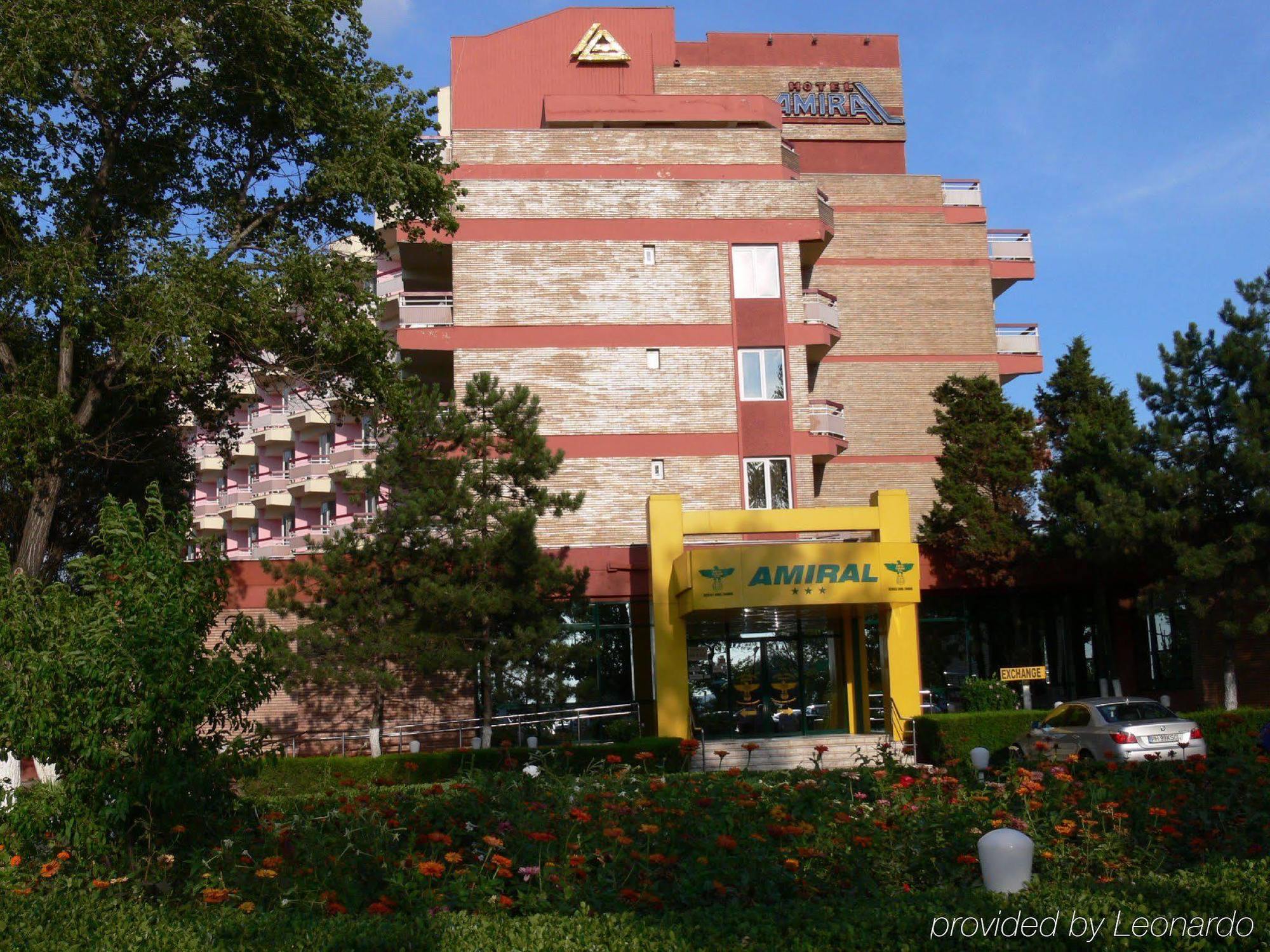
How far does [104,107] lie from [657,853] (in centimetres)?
1628

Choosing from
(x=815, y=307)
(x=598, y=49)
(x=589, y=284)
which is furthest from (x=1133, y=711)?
(x=598, y=49)

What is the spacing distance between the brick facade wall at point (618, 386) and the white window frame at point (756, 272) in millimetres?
2108

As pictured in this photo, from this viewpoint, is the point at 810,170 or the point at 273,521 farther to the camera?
the point at 273,521

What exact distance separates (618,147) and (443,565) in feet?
45.5

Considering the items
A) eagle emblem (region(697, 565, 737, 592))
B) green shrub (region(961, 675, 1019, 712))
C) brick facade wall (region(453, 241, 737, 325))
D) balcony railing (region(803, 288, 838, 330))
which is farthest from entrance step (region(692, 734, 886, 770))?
balcony railing (region(803, 288, 838, 330))

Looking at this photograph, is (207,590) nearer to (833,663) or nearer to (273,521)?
(833,663)

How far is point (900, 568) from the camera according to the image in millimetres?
25656

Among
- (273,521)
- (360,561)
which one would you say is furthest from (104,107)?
(273,521)

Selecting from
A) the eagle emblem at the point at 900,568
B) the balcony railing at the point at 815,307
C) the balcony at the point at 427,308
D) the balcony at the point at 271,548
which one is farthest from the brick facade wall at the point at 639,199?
the balcony at the point at 271,548

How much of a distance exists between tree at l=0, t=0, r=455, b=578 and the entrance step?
33.8 ft

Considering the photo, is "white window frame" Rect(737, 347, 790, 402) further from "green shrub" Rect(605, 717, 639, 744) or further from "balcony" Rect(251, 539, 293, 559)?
"balcony" Rect(251, 539, 293, 559)

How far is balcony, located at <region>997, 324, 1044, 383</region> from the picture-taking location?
38594 millimetres

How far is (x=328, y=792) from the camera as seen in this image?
35.2 ft

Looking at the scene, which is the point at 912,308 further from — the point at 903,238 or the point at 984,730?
the point at 984,730
